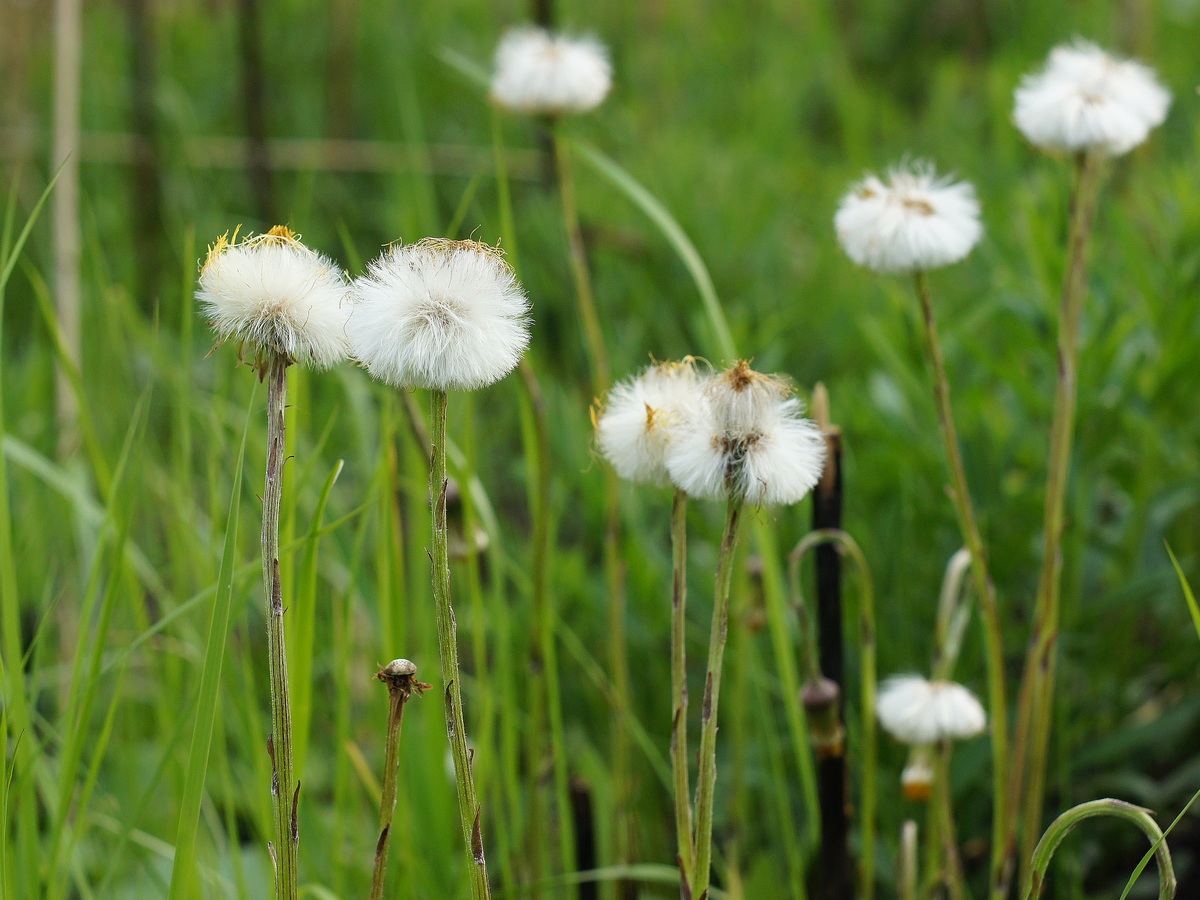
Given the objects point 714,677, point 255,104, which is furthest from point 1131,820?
point 255,104

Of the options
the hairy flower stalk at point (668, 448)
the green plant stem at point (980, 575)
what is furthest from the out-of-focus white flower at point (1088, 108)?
the hairy flower stalk at point (668, 448)

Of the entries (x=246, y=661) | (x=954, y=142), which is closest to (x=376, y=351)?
(x=246, y=661)

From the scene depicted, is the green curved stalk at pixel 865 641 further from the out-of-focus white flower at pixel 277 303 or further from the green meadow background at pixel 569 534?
the out-of-focus white flower at pixel 277 303

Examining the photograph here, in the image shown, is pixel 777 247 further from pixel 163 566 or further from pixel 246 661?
pixel 246 661

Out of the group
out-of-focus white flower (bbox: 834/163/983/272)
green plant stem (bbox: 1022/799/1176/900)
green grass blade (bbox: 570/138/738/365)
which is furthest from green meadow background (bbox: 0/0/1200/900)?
green plant stem (bbox: 1022/799/1176/900)

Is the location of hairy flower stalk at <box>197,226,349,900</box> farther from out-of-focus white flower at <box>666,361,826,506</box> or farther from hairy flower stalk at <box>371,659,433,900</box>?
out-of-focus white flower at <box>666,361,826,506</box>

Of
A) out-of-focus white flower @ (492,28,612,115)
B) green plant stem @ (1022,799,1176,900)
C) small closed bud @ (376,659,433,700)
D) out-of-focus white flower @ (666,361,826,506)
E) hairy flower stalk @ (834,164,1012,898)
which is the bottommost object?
→ green plant stem @ (1022,799,1176,900)
